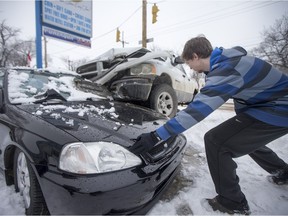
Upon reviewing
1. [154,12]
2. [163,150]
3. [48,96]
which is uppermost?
[154,12]

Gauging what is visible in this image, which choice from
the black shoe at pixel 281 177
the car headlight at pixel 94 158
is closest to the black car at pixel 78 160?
the car headlight at pixel 94 158

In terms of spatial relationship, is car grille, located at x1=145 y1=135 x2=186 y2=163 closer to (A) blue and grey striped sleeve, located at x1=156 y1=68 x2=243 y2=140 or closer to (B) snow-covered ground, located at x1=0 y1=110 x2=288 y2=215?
(A) blue and grey striped sleeve, located at x1=156 y1=68 x2=243 y2=140

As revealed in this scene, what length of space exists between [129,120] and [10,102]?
3.87 feet

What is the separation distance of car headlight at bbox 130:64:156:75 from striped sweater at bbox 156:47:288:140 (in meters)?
2.48

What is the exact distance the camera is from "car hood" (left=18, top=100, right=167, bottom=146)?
142 cm

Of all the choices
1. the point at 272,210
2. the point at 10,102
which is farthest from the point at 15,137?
the point at 272,210

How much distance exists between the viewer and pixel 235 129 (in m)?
1.67

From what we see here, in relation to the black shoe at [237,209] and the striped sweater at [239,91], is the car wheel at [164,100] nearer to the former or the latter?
the striped sweater at [239,91]

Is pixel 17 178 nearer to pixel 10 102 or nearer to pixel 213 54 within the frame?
pixel 10 102

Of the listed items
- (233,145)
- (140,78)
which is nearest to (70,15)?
(140,78)

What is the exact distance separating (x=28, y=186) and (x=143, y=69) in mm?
3115

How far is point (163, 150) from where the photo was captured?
162cm

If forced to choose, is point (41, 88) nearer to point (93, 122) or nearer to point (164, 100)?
point (93, 122)

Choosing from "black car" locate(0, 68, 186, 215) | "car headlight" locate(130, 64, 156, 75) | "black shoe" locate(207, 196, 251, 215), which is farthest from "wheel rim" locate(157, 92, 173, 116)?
"black shoe" locate(207, 196, 251, 215)
